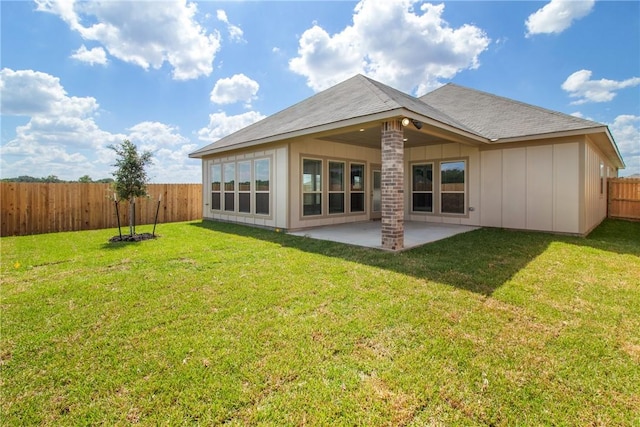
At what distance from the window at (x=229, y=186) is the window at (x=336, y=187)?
3.70 meters

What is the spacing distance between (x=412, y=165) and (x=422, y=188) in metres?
Answer: 0.97

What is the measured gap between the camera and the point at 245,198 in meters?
10.5

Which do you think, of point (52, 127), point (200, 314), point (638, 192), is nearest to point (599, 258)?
Result: point (200, 314)

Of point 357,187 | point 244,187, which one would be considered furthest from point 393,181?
point 244,187

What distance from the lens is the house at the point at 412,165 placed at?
274 inches

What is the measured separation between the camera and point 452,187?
10.3 meters

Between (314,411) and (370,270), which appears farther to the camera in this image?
(370,270)

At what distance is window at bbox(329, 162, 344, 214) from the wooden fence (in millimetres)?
12643

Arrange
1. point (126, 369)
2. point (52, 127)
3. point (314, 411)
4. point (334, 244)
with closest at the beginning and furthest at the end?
point (314, 411) < point (126, 369) < point (334, 244) < point (52, 127)

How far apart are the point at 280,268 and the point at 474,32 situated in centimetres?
1109

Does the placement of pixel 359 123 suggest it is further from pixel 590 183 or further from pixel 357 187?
pixel 590 183

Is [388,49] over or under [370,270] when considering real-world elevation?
over

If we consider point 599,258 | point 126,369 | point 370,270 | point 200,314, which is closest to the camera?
point 126,369

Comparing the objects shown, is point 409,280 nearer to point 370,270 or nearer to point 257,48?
point 370,270
